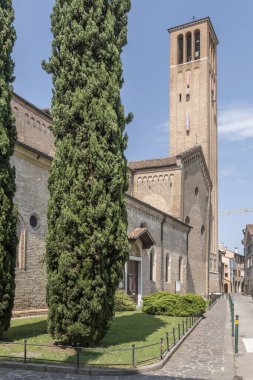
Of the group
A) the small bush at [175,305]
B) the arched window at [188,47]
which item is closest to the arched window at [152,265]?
the small bush at [175,305]

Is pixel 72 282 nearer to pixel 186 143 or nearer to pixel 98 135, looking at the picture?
pixel 98 135

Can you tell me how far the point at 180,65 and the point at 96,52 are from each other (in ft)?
151

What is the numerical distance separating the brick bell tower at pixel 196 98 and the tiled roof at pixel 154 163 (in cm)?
1242

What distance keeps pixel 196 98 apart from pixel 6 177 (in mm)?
44844

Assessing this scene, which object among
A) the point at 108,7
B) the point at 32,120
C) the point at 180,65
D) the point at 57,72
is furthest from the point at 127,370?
the point at 180,65

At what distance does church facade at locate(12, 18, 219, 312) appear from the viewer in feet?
57.2

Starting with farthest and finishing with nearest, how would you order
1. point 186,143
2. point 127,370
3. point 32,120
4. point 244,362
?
point 186,143, point 32,120, point 244,362, point 127,370

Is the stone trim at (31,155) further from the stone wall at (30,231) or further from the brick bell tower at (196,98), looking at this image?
the brick bell tower at (196,98)

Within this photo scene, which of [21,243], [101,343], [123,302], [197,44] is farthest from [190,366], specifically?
[197,44]

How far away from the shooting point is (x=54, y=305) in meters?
11.6

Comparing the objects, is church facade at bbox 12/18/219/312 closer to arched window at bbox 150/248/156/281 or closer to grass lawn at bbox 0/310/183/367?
arched window at bbox 150/248/156/281

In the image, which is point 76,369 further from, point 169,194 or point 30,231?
point 169,194

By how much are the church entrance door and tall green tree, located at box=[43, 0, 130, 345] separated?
14174 mm

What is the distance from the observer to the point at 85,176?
38.9 feet
